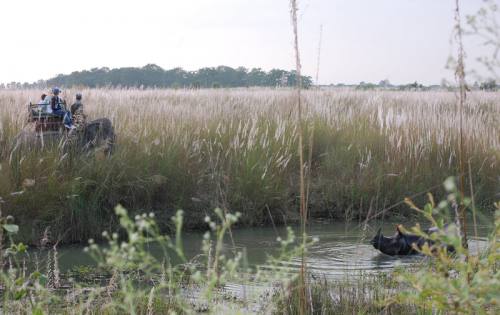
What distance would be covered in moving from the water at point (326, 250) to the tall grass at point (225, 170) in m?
0.29

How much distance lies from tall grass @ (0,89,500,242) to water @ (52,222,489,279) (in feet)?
0.96

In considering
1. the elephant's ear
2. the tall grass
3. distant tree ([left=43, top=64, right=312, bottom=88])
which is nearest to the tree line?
distant tree ([left=43, top=64, right=312, bottom=88])

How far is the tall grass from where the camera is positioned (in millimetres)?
7445

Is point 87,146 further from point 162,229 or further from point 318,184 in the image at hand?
point 318,184

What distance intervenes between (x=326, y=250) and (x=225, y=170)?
218 cm

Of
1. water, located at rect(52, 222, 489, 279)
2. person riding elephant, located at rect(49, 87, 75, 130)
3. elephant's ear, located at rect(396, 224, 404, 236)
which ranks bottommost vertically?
water, located at rect(52, 222, 489, 279)

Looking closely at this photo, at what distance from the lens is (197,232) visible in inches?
320

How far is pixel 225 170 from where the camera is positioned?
28.8ft

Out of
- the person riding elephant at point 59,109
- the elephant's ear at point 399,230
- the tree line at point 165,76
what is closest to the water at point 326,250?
the elephant's ear at point 399,230

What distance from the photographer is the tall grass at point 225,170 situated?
24.4 ft

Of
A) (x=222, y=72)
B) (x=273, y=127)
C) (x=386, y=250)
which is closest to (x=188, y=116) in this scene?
(x=273, y=127)

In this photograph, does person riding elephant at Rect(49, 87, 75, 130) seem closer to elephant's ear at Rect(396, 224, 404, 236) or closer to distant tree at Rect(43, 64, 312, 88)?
elephant's ear at Rect(396, 224, 404, 236)

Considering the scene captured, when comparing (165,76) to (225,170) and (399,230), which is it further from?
(399,230)

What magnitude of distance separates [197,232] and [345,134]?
10.3 feet
